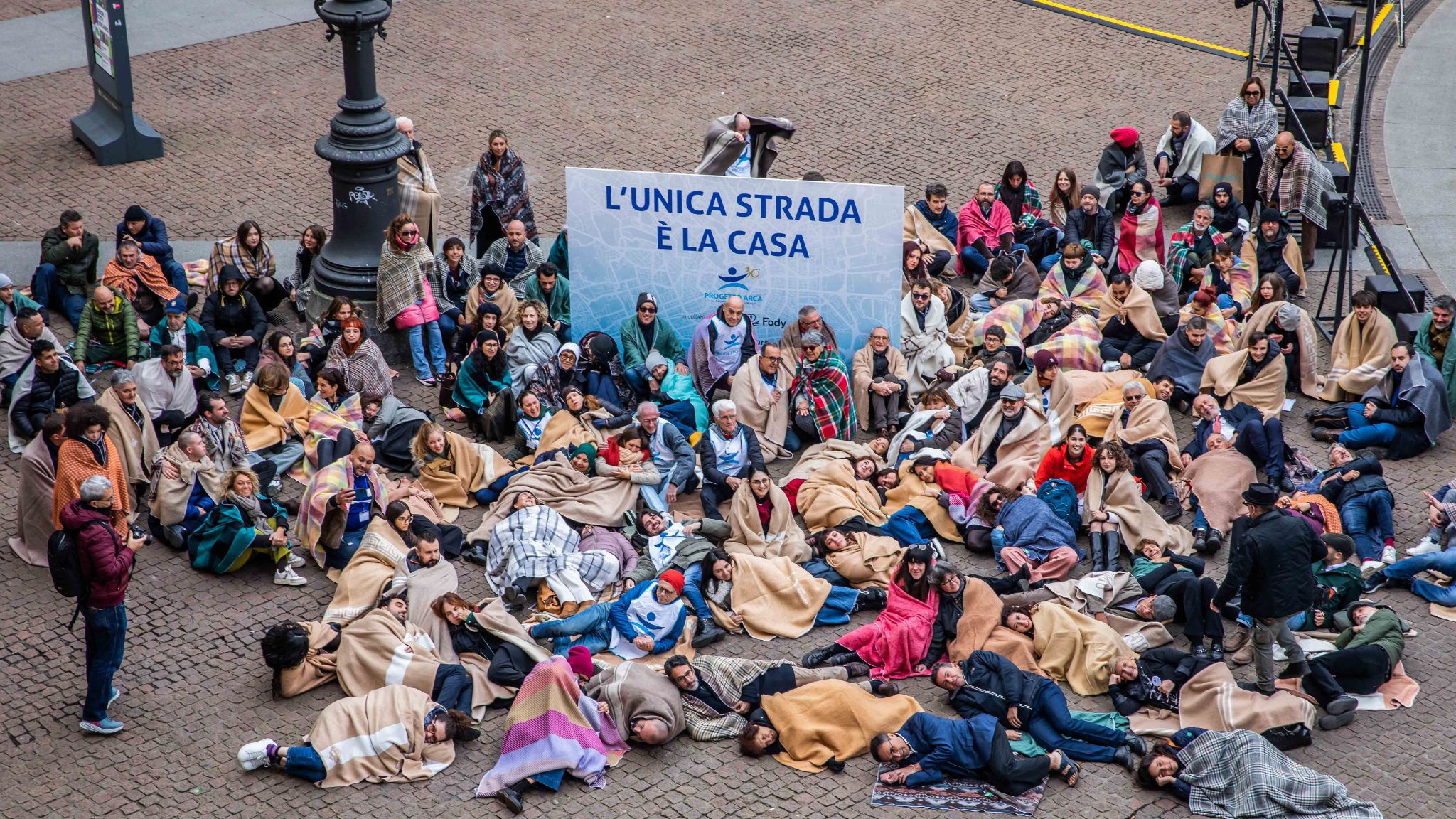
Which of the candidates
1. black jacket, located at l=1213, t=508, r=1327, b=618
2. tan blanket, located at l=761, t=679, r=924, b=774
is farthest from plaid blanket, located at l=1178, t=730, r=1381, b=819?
tan blanket, located at l=761, t=679, r=924, b=774

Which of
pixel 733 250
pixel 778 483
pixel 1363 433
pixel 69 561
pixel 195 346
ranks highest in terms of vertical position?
pixel 733 250

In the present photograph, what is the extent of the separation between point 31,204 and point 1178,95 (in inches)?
511

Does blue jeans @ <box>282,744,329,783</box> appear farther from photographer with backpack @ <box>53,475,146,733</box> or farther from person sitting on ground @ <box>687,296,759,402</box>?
person sitting on ground @ <box>687,296,759,402</box>

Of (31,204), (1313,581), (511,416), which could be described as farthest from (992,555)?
(31,204)

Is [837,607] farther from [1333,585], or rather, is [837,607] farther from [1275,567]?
[1333,585]

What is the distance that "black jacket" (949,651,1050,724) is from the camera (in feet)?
36.2

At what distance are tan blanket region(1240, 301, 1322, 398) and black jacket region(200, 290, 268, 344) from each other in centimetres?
869

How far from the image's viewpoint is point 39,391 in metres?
13.6

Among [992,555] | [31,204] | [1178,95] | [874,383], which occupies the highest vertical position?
[1178,95]

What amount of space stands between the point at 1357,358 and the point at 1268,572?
14.8ft

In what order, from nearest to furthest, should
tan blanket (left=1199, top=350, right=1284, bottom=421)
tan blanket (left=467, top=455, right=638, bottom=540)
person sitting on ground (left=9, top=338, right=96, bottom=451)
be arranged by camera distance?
tan blanket (left=467, top=455, right=638, bottom=540), person sitting on ground (left=9, top=338, right=96, bottom=451), tan blanket (left=1199, top=350, right=1284, bottom=421)

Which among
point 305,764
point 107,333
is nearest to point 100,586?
point 305,764

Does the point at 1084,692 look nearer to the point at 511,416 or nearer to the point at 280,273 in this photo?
the point at 511,416

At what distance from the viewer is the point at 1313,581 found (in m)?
11.1
